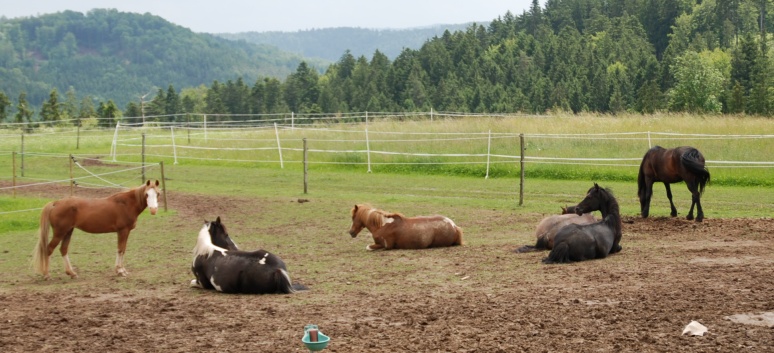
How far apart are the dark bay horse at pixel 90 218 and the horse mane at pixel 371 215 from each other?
3260 mm

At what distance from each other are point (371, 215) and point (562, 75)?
154ft

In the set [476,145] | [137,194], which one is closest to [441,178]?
[476,145]

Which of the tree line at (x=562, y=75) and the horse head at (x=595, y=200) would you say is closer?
the horse head at (x=595, y=200)

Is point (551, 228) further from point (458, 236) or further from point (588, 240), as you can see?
point (458, 236)

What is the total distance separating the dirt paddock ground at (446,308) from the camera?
6.86 metres

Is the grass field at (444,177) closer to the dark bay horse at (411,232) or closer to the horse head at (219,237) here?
the dark bay horse at (411,232)

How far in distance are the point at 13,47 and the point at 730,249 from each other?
209m

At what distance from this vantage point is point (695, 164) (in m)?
14.0

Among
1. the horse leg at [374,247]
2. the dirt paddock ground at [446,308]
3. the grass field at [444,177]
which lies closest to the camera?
the dirt paddock ground at [446,308]

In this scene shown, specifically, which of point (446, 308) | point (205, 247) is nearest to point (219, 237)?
point (205, 247)

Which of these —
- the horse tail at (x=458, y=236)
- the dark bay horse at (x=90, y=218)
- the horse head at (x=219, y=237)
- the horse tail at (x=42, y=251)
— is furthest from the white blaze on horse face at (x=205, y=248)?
the horse tail at (x=458, y=236)

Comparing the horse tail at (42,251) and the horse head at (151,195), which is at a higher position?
the horse head at (151,195)

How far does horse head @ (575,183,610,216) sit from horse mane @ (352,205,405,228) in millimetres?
2721

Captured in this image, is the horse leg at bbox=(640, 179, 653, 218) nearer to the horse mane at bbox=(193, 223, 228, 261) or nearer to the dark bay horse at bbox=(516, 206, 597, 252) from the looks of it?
the dark bay horse at bbox=(516, 206, 597, 252)
